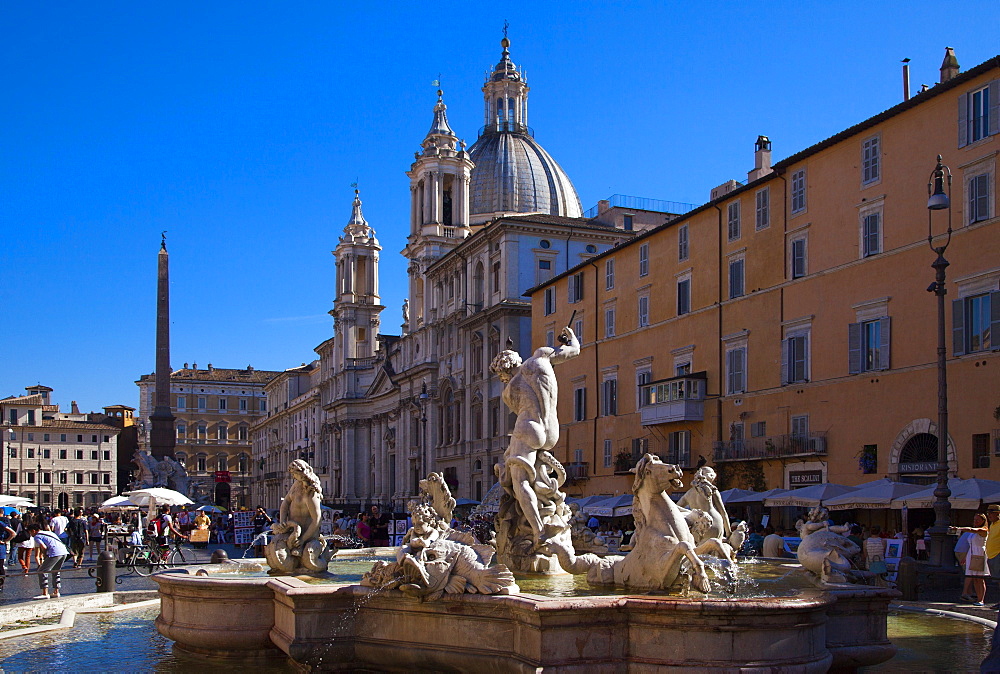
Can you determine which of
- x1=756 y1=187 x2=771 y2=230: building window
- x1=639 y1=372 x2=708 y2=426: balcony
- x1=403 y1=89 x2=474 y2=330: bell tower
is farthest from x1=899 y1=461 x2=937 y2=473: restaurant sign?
x1=403 y1=89 x2=474 y2=330: bell tower

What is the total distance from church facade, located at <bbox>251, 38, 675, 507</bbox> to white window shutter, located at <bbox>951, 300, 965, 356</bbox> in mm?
21071

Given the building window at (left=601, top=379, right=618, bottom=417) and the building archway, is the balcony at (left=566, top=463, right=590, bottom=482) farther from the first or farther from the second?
the building archway

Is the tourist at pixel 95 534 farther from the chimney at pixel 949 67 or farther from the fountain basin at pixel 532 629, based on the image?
the chimney at pixel 949 67

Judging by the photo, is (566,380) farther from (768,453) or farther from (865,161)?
(865,161)

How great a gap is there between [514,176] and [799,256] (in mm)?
43325

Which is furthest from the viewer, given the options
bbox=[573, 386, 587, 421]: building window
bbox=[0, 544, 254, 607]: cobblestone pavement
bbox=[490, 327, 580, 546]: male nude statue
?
bbox=[573, 386, 587, 421]: building window

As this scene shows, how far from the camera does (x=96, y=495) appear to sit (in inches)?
4222

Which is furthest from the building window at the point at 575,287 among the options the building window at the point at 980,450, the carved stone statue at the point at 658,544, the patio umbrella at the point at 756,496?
the carved stone statue at the point at 658,544

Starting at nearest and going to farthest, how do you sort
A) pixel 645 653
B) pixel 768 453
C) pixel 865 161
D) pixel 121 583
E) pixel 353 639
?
1. pixel 645 653
2. pixel 353 639
3. pixel 121 583
4. pixel 865 161
5. pixel 768 453

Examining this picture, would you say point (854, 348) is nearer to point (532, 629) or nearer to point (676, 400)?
point (676, 400)

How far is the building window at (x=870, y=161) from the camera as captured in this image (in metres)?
27.8

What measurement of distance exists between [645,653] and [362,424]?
79853mm

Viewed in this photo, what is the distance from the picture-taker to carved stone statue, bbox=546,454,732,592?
7.42 meters

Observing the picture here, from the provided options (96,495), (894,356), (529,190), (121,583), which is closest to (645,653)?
(121,583)
